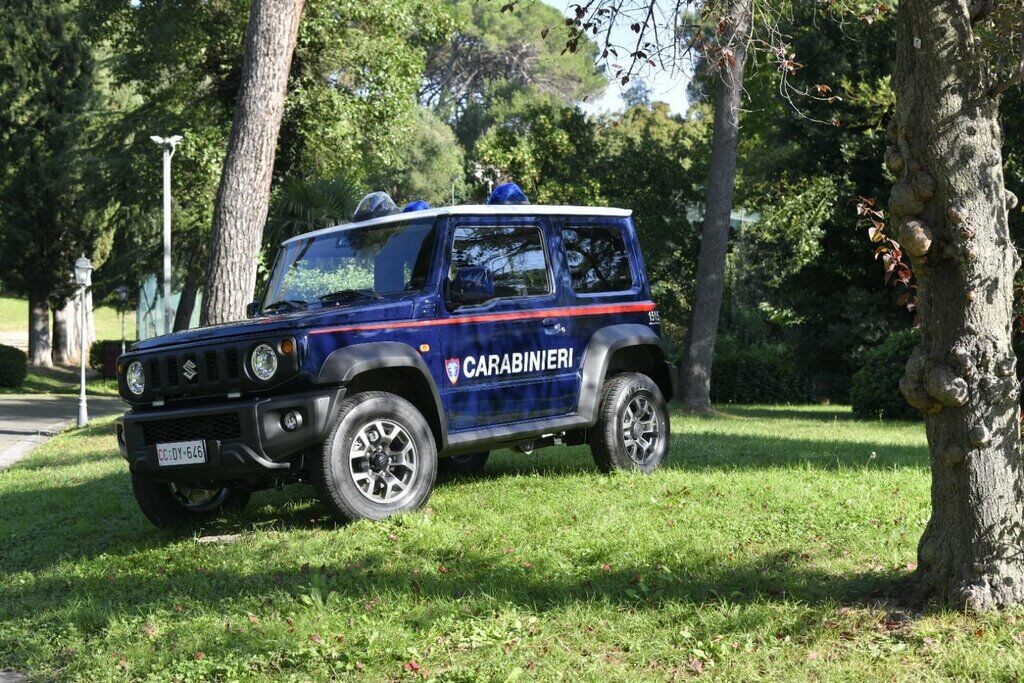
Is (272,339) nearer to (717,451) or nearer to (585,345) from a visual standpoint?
(585,345)

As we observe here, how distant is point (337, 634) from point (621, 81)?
3.50 meters

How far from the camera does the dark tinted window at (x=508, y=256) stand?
26.0ft

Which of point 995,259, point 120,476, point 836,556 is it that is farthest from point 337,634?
point 120,476

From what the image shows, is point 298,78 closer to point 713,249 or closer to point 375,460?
point 713,249

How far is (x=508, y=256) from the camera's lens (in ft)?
27.1

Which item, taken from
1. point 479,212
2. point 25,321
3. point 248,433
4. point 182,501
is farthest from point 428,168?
point 248,433

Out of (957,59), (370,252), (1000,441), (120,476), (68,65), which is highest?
(68,65)

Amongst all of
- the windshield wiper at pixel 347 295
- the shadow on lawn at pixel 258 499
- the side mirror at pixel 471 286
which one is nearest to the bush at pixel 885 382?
the shadow on lawn at pixel 258 499

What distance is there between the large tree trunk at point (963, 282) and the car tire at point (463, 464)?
523 cm

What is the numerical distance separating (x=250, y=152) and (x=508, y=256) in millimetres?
6026

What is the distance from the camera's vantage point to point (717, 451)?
11.1 metres

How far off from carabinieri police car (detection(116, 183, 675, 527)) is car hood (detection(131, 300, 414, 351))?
0.01m

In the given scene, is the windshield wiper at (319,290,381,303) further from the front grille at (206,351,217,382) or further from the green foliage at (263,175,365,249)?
the green foliage at (263,175,365,249)

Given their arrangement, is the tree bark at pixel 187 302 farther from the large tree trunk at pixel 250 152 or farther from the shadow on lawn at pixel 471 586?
the shadow on lawn at pixel 471 586
